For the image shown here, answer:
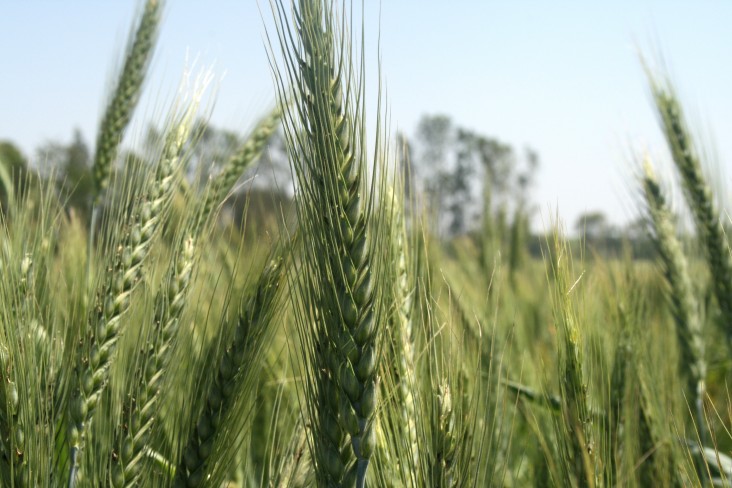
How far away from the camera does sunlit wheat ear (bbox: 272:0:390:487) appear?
1.02m

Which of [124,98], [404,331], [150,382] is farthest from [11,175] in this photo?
[404,331]

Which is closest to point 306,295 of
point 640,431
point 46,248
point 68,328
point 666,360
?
point 68,328

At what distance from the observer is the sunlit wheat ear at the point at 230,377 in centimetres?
126

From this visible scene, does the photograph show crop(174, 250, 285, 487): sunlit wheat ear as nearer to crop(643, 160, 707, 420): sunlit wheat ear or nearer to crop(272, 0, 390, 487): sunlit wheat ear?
crop(272, 0, 390, 487): sunlit wheat ear

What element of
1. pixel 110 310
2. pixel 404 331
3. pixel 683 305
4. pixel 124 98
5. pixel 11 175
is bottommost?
pixel 683 305

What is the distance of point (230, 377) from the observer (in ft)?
4.23

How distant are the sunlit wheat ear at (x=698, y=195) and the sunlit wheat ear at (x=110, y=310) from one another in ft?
5.18

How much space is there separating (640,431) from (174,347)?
3.93 feet

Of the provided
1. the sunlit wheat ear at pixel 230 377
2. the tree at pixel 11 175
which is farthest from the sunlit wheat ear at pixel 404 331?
the tree at pixel 11 175

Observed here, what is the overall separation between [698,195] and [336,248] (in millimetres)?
1696

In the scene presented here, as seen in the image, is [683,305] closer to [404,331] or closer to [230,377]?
[404,331]

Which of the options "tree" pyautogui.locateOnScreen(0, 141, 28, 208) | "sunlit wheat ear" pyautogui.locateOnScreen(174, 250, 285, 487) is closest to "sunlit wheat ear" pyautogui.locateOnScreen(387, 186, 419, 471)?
"sunlit wheat ear" pyautogui.locateOnScreen(174, 250, 285, 487)

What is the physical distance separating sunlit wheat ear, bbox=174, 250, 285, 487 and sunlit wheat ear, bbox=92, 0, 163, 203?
1.38m

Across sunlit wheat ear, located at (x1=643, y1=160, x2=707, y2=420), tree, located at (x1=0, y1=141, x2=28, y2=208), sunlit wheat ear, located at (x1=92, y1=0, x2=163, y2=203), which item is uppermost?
sunlit wheat ear, located at (x1=92, y1=0, x2=163, y2=203)
